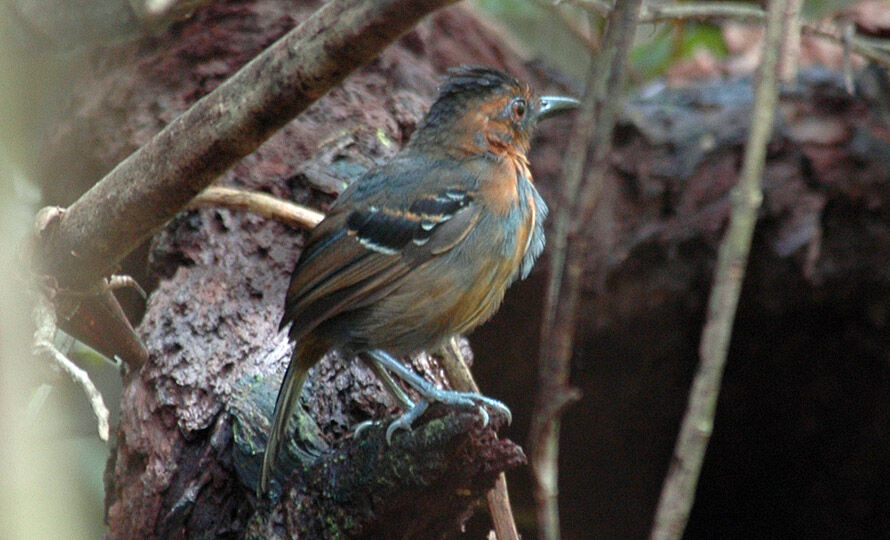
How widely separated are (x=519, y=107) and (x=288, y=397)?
1.44 m

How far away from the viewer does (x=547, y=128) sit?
17.2 ft

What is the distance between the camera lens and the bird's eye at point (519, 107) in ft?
11.6

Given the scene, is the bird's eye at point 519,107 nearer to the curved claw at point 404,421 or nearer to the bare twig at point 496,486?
the bare twig at point 496,486

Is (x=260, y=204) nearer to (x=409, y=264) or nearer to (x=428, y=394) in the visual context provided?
(x=409, y=264)

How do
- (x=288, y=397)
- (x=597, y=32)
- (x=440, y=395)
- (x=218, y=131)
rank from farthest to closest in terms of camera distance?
1. (x=597, y=32)
2. (x=440, y=395)
3. (x=288, y=397)
4. (x=218, y=131)

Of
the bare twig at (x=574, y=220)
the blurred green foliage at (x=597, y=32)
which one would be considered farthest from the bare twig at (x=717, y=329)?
the blurred green foliage at (x=597, y=32)

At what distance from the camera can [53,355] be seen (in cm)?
263

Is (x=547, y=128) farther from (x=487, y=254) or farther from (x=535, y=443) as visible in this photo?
(x=535, y=443)

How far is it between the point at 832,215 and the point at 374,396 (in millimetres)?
2960

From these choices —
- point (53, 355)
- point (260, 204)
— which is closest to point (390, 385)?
point (260, 204)

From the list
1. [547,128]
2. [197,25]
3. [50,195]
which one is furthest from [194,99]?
[547,128]

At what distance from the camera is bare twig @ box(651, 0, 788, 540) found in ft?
8.20

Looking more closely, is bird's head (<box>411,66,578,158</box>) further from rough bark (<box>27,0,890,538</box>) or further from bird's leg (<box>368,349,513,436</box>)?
bird's leg (<box>368,349,513,436</box>)

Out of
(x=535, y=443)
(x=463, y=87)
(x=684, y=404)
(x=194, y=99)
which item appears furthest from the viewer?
(x=684, y=404)
